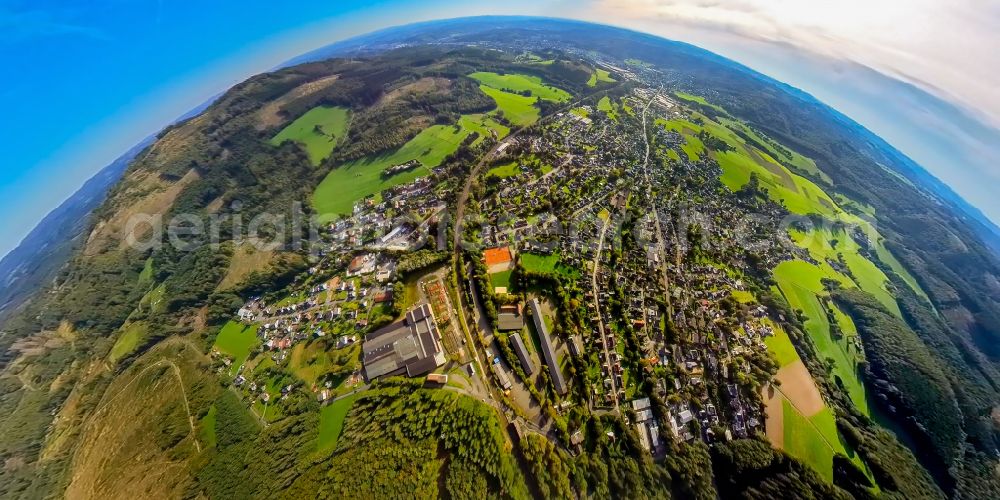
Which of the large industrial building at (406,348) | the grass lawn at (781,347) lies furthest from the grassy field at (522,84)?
the large industrial building at (406,348)

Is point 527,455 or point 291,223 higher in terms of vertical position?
point 291,223

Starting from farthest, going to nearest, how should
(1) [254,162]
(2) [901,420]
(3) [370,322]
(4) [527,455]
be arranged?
(1) [254,162], (3) [370,322], (2) [901,420], (4) [527,455]

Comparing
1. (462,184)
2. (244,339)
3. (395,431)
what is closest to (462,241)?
(462,184)

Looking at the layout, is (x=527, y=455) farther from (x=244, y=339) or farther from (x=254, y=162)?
(x=254, y=162)

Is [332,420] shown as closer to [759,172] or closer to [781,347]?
[781,347]

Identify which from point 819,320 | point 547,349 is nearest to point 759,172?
point 819,320

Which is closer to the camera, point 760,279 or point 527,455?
point 527,455
